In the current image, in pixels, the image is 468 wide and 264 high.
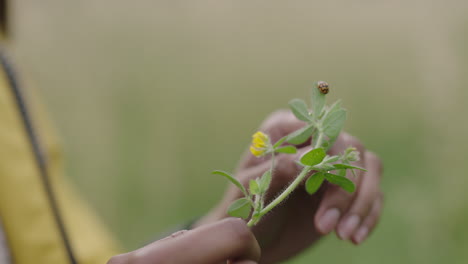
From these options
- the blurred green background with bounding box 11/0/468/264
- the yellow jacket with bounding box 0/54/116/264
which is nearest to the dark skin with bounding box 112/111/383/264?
the yellow jacket with bounding box 0/54/116/264

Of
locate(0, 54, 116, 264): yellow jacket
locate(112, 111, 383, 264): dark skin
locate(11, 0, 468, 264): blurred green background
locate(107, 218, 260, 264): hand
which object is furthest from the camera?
locate(11, 0, 468, 264): blurred green background

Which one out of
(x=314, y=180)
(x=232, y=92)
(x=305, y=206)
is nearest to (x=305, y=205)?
(x=305, y=206)

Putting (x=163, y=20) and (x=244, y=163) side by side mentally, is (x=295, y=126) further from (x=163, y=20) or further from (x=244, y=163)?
(x=163, y=20)

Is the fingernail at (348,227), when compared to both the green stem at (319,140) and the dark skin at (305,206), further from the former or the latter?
the green stem at (319,140)

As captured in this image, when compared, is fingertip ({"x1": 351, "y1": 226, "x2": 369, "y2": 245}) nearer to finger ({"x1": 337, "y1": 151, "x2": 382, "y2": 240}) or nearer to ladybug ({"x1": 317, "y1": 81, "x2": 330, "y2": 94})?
finger ({"x1": 337, "y1": 151, "x2": 382, "y2": 240})

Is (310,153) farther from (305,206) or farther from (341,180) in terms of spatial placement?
(305,206)

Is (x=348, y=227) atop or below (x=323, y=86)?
below
